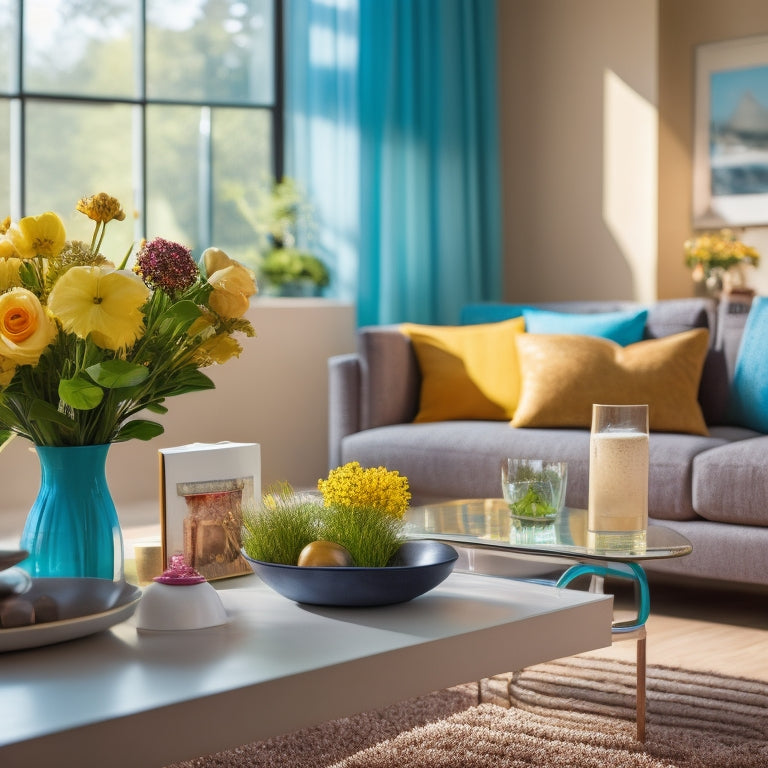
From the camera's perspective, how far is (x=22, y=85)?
15.5ft

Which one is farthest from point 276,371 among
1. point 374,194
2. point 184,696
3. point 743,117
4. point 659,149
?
point 184,696

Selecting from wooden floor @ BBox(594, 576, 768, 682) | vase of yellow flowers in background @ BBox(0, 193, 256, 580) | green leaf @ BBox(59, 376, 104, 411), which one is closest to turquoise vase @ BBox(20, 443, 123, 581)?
vase of yellow flowers in background @ BBox(0, 193, 256, 580)

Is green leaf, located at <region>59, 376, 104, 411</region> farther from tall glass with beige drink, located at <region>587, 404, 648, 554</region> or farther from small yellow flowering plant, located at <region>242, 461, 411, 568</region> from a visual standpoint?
tall glass with beige drink, located at <region>587, 404, 648, 554</region>

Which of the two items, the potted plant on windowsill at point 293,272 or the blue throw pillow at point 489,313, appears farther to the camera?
the potted plant on windowsill at point 293,272

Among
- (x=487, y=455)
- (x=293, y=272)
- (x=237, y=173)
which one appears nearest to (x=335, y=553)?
(x=487, y=455)

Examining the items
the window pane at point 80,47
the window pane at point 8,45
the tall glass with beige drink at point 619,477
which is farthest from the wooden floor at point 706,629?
the window pane at point 8,45

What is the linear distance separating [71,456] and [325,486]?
18.1 inches

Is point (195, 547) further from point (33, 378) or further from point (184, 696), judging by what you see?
point (184, 696)

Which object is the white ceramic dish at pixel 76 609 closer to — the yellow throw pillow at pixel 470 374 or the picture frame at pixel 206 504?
the picture frame at pixel 206 504

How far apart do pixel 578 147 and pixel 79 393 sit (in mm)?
4349

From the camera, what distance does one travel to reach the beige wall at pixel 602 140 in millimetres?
5191

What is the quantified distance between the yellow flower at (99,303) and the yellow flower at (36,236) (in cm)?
8

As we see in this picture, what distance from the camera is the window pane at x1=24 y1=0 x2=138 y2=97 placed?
4.71 meters

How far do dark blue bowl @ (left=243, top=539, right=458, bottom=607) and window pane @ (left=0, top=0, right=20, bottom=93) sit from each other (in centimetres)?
367
